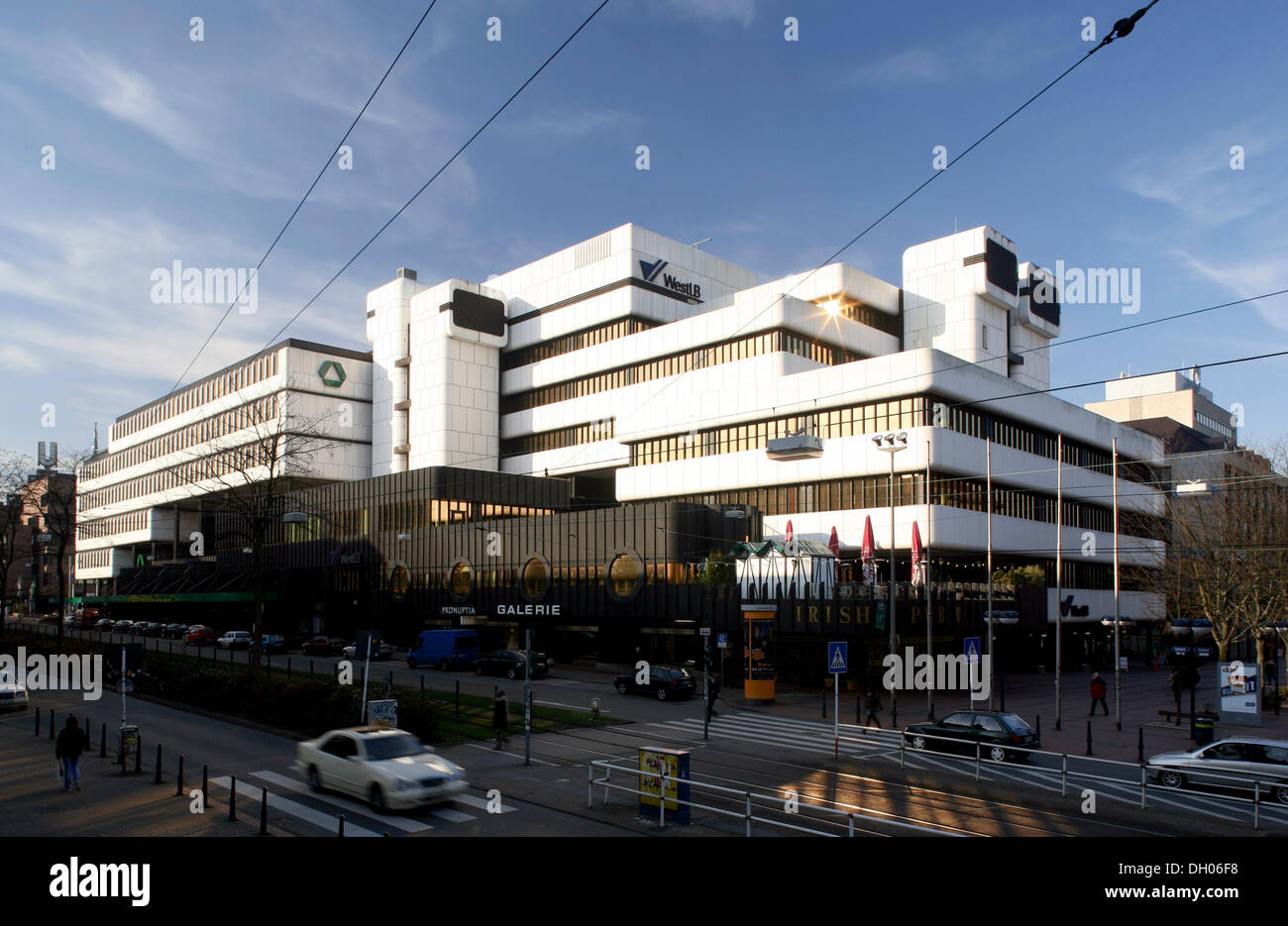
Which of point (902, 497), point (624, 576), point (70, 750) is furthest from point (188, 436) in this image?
point (70, 750)

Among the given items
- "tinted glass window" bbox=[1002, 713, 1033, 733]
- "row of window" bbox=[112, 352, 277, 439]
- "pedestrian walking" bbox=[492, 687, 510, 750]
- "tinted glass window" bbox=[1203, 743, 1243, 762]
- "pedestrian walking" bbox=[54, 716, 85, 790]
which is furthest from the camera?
"row of window" bbox=[112, 352, 277, 439]

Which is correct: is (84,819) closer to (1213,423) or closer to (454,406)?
(454,406)

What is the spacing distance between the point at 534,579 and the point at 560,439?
19.4 metres

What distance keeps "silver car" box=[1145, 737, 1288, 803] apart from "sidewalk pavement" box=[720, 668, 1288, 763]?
4156 mm

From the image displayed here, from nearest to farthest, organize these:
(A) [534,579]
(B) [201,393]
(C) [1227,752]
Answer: (C) [1227,752] → (A) [534,579] → (B) [201,393]

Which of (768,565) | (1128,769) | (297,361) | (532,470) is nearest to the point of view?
(1128,769)

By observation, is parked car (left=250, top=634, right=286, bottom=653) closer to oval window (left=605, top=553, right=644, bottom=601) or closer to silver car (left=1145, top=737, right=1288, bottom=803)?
oval window (left=605, top=553, right=644, bottom=601)

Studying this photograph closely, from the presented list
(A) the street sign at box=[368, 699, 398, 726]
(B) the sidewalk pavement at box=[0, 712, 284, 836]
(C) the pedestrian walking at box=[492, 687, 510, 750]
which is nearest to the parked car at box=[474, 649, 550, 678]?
(C) the pedestrian walking at box=[492, 687, 510, 750]

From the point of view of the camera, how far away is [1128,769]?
76.7ft

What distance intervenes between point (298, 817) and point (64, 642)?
44306 mm

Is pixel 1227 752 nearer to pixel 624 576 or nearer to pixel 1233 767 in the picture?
pixel 1233 767

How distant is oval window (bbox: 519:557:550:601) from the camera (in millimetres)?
58812

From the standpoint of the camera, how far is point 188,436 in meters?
101
